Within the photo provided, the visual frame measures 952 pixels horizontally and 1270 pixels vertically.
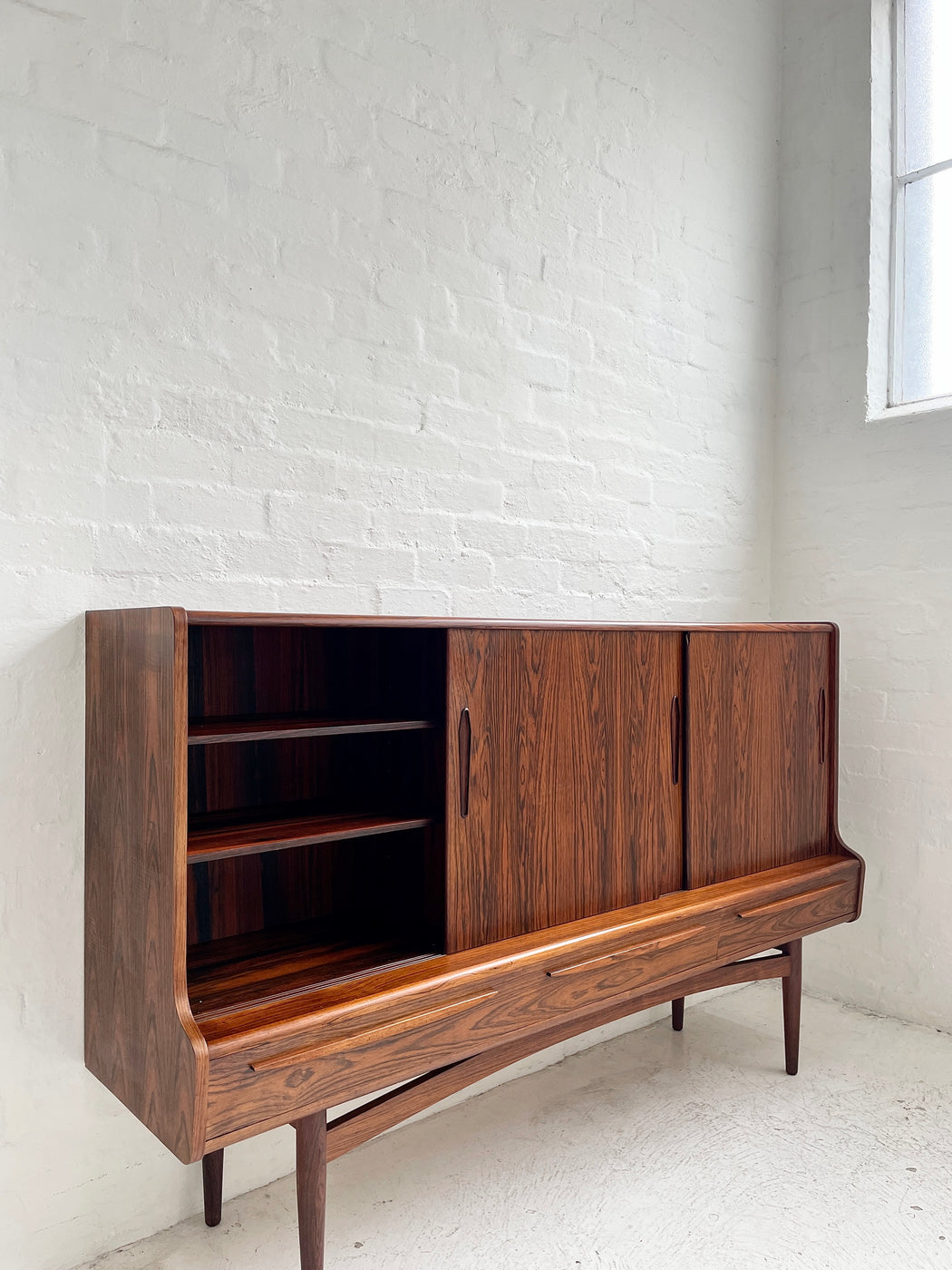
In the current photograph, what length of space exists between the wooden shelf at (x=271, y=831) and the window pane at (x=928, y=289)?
2263 mm

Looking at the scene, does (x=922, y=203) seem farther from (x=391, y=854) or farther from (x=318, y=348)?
(x=391, y=854)

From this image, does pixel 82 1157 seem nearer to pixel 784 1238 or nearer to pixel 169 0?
pixel 784 1238

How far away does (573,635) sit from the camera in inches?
77.5

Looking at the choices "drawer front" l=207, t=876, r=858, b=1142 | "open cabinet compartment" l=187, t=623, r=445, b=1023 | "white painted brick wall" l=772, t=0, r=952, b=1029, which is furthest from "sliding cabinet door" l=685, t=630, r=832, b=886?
"open cabinet compartment" l=187, t=623, r=445, b=1023

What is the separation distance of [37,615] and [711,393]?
2.15m

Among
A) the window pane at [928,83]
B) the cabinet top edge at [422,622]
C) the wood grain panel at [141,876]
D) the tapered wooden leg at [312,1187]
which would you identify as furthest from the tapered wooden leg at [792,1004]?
the window pane at [928,83]

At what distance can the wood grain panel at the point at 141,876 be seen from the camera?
1396 millimetres

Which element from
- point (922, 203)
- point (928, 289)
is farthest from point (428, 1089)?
point (922, 203)

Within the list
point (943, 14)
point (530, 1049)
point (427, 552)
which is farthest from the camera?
point (943, 14)

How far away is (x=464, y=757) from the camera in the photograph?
1783mm

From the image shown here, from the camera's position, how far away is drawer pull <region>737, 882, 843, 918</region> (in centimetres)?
225

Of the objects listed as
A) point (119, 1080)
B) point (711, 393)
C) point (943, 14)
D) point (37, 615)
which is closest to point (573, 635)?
point (37, 615)

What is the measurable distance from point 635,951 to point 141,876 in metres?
1.05

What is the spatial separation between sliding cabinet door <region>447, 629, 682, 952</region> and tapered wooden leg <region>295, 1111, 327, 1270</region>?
39cm
